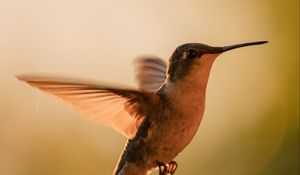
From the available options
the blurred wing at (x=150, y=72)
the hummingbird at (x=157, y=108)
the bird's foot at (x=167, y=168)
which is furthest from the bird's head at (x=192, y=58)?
the blurred wing at (x=150, y=72)

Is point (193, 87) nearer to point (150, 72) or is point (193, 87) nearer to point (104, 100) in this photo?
point (104, 100)

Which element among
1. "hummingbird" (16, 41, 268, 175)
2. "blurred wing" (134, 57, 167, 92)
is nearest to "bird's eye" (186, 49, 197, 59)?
"hummingbird" (16, 41, 268, 175)

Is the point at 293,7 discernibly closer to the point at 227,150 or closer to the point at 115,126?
the point at 227,150

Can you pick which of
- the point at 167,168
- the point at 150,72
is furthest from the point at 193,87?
the point at 150,72

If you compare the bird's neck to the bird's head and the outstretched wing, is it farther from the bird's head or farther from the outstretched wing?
the outstretched wing

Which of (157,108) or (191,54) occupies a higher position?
(191,54)

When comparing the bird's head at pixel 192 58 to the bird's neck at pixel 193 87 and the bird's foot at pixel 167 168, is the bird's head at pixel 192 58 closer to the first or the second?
the bird's neck at pixel 193 87

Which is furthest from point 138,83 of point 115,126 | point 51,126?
point 51,126
